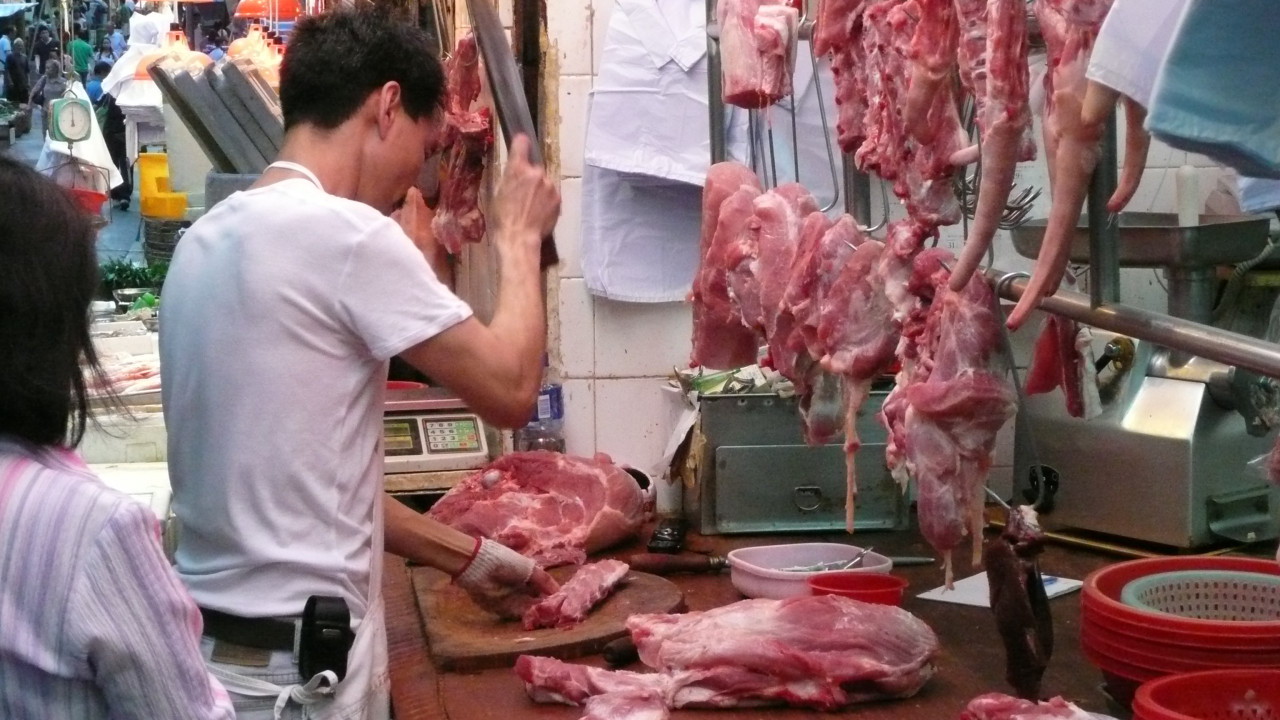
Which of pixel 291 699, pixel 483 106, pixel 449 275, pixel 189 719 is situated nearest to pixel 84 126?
pixel 449 275

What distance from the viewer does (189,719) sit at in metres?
1.63

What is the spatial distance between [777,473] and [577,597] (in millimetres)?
958

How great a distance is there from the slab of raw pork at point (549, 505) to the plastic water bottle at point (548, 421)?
0.71 feet

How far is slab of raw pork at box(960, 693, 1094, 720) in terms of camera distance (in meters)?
2.49

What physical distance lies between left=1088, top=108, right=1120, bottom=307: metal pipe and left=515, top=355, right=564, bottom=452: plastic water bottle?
2.29m

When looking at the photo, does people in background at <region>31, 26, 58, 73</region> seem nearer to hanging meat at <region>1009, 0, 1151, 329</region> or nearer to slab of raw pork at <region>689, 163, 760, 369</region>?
slab of raw pork at <region>689, 163, 760, 369</region>

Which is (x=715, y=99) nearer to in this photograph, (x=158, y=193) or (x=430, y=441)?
(x=430, y=441)

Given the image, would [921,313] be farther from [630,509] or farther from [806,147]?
[806,147]

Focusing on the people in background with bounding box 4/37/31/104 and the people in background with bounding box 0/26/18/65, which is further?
the people in background with bounding box 0/26/18/65

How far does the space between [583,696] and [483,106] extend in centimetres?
262

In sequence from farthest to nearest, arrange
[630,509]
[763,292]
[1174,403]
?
[630,509] → [1174,403] → [763,292]

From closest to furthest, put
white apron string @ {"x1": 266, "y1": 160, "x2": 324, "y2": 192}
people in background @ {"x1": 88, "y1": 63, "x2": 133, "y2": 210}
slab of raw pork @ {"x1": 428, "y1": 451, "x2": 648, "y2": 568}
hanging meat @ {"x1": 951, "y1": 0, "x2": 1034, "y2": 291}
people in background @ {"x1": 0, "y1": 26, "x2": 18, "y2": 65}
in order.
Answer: hanging meat @ {"x1": 951, "y1": 0, "x2": 1034, "y2": 291}, white apron string @ {"x1": 266, "y1": 160, "x2": 324, "y2": 192}, slab of raw pork @ {"x1": 428, "y1": 451, "x2": 648, "y2": 568}, people in background @ {"x1": 0, "y1": 26, "x2": 18, "y2": 65}, people in background @ {"x1": 88, "y1": 63, "x2": 133, "y2": 210}

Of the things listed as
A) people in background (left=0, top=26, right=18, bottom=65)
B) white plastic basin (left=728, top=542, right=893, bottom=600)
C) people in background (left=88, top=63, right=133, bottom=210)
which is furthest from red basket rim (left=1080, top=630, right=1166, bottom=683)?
people in background (left=0, top=26, right=18, bottom=65)

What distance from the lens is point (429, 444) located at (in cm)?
470
